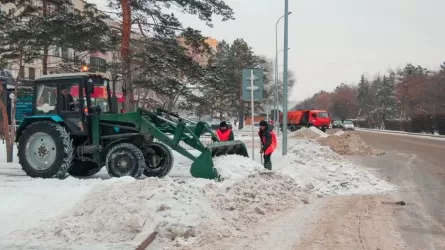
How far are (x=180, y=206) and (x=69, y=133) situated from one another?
5.57 m

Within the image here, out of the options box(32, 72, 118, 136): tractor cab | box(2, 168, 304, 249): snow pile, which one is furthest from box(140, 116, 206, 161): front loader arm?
box(2, 168, 304, 249): snow pile

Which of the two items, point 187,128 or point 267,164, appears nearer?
point 187,128

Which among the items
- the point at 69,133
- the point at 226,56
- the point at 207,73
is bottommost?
the point at 69,133

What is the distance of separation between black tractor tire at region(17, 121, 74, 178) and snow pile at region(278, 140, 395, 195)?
5416 millimetres

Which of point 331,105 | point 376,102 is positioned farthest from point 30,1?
point 331,105

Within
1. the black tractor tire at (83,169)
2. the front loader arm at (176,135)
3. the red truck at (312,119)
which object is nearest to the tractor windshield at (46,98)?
the black tractor tire at (83,169)

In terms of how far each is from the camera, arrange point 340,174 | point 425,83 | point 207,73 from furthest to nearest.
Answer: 1. point 425,83
2. point 207,73
3. point 340,174

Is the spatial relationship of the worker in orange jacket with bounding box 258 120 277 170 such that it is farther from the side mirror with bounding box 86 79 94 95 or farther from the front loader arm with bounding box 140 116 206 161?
the side mirror with bounding box 86 79 94 95

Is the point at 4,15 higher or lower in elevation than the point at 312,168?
higher

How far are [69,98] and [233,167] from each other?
4.38m

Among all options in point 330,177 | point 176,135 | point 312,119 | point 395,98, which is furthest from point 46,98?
point 395,98

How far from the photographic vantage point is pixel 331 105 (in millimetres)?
125688

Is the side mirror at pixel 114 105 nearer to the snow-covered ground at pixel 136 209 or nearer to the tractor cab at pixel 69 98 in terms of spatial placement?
the tractor cab at pixel 69 98

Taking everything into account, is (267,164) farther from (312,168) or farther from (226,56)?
(226,56)
